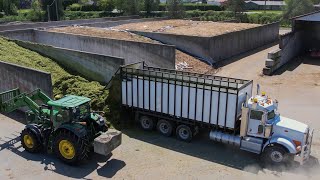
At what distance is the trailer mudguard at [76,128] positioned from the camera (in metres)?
11.8

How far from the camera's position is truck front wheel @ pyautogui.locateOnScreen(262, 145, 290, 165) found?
12.1m

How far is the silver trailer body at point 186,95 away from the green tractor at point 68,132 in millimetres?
2756

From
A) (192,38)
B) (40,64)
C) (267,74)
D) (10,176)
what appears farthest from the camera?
(192,38)

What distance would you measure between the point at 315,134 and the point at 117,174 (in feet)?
29.4

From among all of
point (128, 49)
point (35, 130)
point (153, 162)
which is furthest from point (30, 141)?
point (128, 49)

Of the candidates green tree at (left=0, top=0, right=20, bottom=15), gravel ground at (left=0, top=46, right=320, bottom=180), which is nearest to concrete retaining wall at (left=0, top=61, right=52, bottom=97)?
gravel ground at (left=0, top=46, right=320, bottom=180)

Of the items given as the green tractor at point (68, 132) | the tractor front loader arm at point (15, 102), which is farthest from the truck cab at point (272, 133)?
the tractor front loader arm at point (15, 102)

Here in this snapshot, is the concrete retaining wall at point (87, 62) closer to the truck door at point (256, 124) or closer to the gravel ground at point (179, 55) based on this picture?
the truck door at point (256, 124)

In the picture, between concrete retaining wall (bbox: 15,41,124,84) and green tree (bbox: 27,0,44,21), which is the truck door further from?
green tree (bbox: 27,0,44,21)

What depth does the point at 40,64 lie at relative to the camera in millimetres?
20578

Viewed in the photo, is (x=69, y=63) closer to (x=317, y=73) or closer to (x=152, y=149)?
(x=152, y=149)

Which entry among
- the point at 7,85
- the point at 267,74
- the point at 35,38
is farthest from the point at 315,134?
the point at 35,38

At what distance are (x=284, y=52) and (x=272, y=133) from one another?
18.7m

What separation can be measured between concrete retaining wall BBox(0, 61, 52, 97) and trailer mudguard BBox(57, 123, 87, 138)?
4857 millimetres
